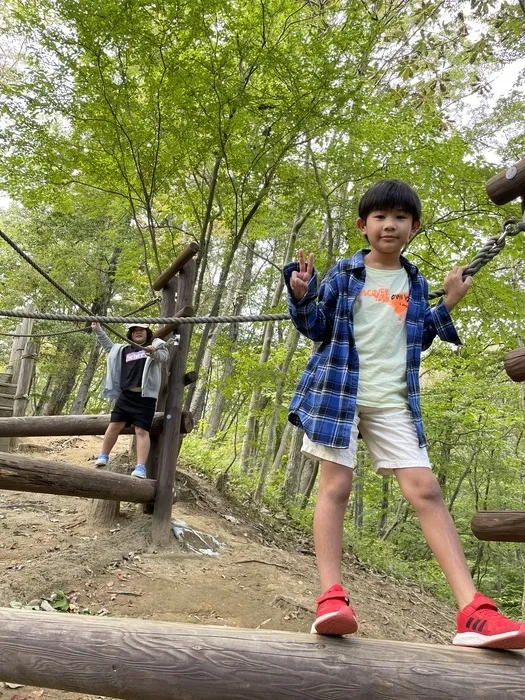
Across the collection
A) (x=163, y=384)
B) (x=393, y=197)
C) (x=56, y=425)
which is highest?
(x=393, y=197)

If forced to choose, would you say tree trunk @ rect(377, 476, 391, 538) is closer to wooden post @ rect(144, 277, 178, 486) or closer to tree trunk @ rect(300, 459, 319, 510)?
tree trunk @ rect(300, 459, 319, 510)

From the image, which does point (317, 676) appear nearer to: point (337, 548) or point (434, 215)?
point (337, 548)

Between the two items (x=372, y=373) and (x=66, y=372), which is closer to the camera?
(x=372, y=373)

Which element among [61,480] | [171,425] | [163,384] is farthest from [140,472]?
[61,480]

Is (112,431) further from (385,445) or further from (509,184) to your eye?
(509,184)

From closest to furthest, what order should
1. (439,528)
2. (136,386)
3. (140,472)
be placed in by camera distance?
(439,528) → (140,472) → (136,386)

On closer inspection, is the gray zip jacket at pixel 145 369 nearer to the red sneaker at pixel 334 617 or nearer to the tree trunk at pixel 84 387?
the red sneaker at pixel 334 617

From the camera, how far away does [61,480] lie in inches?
136

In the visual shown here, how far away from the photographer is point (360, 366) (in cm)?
186

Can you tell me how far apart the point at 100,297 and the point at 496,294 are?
10.4 meters

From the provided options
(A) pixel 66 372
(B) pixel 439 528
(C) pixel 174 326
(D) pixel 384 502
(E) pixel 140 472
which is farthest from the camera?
(D) pixel 384 502

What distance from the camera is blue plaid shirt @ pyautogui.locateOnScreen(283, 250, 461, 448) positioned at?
176cm

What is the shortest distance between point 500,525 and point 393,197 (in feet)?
3.96

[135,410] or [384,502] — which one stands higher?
[135,410]
